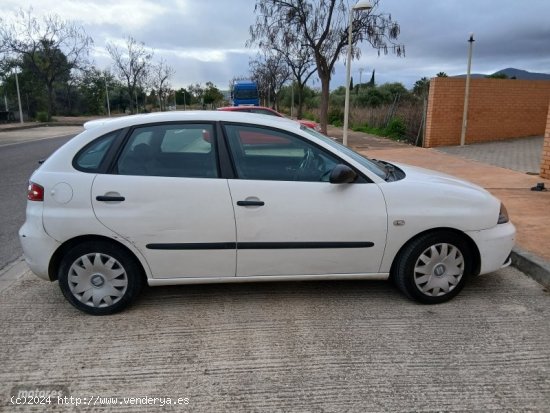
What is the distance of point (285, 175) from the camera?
3.66 metres

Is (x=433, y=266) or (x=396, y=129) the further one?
(x=396, y=129)

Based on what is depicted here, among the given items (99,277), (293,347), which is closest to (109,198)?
(99,277)

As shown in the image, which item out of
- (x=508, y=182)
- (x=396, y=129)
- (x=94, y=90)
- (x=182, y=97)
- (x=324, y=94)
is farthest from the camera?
(x=182, y=97)


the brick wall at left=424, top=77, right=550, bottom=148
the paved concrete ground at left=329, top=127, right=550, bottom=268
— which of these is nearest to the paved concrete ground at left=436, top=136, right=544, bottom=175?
the paved concrete ground at left=329, top=127, right=550, bottom=268

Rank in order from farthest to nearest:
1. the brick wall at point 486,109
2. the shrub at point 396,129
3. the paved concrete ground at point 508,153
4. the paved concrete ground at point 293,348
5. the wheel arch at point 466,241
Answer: the shrub at point 396,129 < the brick wall at point 486,109 < the paved concrete ground at point 508,153 < the wheel arch at point 466,241 < the paved concrete ground at point 293,348

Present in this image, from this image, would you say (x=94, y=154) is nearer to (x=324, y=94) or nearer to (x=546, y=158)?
(x=546, y=158)

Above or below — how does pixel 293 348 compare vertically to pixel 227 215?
below

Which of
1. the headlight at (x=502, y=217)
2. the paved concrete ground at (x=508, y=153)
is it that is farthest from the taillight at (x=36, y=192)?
the paved concrete ground at (x=508, y=153)

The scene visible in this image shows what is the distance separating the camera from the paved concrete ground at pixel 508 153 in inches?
434

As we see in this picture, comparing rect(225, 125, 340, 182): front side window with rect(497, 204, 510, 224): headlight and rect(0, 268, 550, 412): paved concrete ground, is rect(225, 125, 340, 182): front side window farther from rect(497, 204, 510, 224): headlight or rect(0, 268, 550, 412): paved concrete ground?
rect(497, 204, 510, 224): headlight

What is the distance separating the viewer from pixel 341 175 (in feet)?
11.6

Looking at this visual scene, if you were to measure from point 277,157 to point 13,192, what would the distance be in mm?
6806

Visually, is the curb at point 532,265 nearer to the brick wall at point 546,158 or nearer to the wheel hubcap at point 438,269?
the wheel hubcap at point 438,269

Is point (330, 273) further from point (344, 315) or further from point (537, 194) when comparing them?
point (537, 194)
